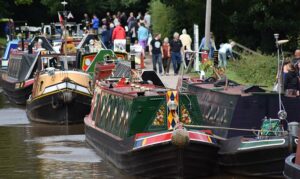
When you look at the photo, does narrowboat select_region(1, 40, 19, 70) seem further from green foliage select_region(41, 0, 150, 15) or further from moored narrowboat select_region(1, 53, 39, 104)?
green foliage select_region(41, 0, 150, 15)

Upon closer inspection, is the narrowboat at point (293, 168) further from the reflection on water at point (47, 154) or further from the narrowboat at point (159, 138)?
the reflection on water at point (47, 154)

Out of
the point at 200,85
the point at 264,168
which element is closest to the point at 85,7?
the point at 200,85

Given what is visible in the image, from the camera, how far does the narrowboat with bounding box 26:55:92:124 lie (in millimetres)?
29922

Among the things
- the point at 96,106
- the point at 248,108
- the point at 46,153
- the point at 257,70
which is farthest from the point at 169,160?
the point at 257,70

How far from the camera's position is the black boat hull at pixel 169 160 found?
59.4 ft

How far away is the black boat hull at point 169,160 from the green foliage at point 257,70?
34.3ft

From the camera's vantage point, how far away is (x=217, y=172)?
1936cm

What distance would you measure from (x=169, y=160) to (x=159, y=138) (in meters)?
0.46

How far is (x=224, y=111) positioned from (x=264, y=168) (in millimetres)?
2292

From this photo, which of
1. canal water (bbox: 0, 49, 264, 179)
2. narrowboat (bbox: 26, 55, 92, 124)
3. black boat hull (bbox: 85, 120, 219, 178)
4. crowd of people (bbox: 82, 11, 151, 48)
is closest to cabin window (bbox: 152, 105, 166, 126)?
black boat hull (bbox: 85, 120, 219, 178)

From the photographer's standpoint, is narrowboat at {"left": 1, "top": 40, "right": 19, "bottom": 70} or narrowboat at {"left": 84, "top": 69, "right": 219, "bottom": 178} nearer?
narrowboat at {"left": 84, "top": 69, "right": 219, "bottom": 178}

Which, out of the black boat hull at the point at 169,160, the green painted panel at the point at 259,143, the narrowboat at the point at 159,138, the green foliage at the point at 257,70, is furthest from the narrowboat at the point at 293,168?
the green foliage at the point at 257,70

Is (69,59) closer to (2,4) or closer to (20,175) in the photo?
(20,175)

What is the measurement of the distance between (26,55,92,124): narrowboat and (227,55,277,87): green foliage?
500 cm
